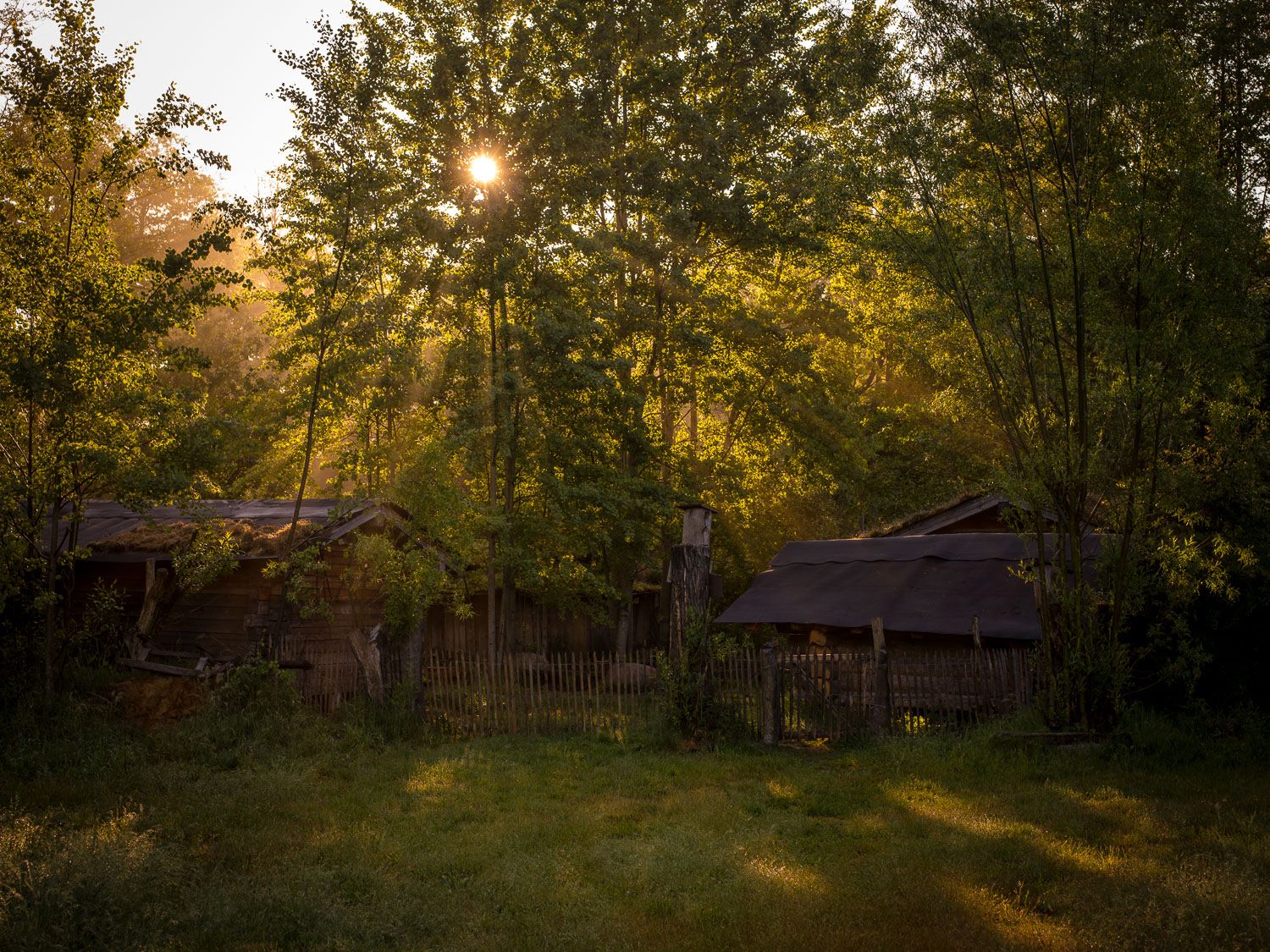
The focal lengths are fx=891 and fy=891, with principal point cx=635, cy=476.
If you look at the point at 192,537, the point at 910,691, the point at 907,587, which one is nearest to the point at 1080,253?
the point at 910,691

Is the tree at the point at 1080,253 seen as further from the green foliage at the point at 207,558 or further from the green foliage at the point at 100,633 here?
the green foliage at the point at 100,633

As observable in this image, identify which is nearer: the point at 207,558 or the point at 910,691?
the point at 910,691

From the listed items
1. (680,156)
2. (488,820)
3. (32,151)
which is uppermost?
(680,156)

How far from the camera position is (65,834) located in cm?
827

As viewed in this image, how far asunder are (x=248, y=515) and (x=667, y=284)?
12.2 meters

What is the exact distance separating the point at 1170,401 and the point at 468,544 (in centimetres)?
1185

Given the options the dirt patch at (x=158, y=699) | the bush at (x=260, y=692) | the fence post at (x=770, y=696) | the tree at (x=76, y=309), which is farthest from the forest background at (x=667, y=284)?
the fence post at (x=770, y=696)

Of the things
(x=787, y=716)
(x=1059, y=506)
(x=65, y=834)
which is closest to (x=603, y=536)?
(x=787, y=716)

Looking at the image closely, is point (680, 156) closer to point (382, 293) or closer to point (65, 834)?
point (382, 293)

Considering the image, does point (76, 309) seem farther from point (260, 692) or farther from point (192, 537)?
point (260, 692)

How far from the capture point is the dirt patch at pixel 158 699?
14484 millimetres

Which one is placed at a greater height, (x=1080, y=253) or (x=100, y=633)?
(x=1080, y=253)

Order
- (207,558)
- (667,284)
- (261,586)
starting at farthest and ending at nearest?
(667,284)
(261,586)
(207,558)

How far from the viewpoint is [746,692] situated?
14.2 meters
